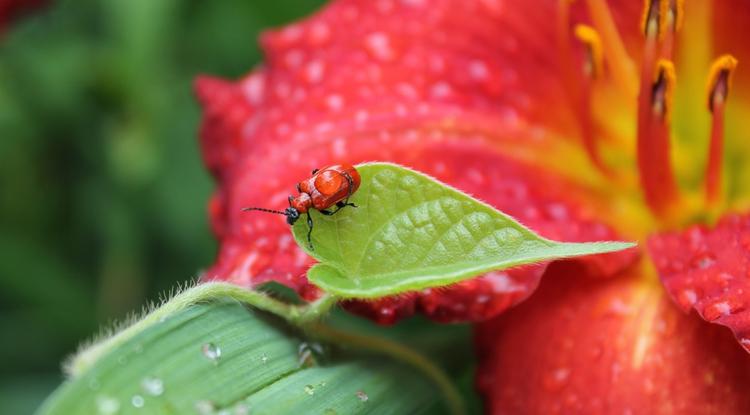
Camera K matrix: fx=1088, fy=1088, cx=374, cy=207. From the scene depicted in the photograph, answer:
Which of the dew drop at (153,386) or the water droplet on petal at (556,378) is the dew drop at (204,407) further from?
the water droplet on petal at (556,378)

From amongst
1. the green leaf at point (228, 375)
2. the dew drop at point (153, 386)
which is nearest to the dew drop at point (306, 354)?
the green leaf at point (228, 375)

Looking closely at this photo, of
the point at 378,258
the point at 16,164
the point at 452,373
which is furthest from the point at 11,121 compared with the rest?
the point at 378,258

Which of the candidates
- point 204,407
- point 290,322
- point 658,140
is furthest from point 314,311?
point 658,140

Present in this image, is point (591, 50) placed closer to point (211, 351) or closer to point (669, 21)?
point (669, 21)

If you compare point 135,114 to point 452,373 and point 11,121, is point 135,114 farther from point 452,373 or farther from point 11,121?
point 452,373

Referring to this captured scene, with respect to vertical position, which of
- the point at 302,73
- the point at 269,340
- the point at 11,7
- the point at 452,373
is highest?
the point at 11,7

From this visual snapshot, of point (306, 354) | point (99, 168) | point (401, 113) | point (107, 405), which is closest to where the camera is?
point (107, 405)
